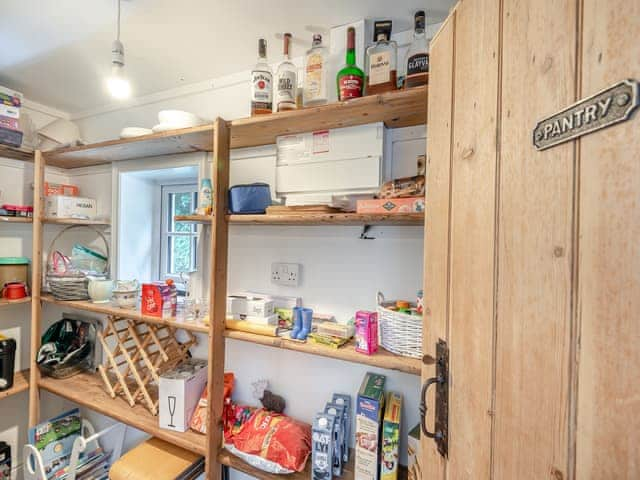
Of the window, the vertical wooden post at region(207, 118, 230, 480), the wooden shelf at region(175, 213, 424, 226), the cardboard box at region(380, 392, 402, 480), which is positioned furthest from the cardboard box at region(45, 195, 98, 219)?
the cardboard box at region(380, 392, 402, 480)

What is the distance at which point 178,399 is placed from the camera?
4.10 ft

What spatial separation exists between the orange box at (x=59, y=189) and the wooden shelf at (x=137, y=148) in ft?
0.50

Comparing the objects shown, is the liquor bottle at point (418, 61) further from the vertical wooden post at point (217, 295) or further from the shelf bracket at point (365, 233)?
the vertical wooden post at point (217, 295)

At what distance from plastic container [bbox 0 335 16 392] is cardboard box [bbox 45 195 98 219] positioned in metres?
0.72

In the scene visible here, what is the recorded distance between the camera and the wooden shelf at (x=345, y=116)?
901 millimetres

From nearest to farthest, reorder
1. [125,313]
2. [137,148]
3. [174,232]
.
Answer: [125,313], [137,148], [174,232]

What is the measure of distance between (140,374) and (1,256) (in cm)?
115

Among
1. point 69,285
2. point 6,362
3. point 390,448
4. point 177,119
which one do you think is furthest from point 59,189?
point 390,448

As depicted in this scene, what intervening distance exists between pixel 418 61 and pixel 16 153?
213cm

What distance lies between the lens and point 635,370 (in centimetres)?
32

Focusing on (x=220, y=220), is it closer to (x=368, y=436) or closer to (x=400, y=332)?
(x=400, y=332)

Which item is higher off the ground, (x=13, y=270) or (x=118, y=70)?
(x=118, y=70)

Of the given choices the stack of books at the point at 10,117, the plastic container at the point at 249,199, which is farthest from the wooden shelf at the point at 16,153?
the plastic container at the point at 249,199

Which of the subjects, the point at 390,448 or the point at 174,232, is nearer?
the point at 390,448
